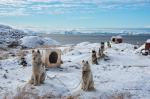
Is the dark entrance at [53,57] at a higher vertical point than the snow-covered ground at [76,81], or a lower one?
higher

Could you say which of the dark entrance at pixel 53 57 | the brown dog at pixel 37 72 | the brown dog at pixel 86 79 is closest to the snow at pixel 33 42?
the dark entrance at pixel 53 57

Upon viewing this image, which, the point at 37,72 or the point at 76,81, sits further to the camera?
the point at 76,81

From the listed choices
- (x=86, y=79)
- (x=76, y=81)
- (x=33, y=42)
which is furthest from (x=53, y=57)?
(x=33, y=42)

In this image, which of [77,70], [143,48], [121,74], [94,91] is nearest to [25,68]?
[77,70]

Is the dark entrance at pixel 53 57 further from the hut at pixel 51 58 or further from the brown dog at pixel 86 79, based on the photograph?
the brown dog at pixel 86 79

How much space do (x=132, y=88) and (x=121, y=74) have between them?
564cm

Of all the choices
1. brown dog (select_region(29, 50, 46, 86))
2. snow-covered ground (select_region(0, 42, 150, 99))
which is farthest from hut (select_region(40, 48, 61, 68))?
brown dog (select_region(29, 50, 46, 86))

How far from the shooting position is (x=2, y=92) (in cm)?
2545

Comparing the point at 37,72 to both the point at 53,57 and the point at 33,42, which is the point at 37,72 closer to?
the point at 53,57

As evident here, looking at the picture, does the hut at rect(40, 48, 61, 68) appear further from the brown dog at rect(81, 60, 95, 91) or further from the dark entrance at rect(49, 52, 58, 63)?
the brown dog at rect(81, 60, 95, 91)

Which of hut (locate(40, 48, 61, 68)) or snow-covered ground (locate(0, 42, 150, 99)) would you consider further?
hut (locate(40, 48, 61, 68))

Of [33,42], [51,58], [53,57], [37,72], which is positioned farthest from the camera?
[33,42]

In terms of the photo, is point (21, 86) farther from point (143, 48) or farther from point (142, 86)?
point (143, 48)

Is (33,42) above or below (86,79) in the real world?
below
